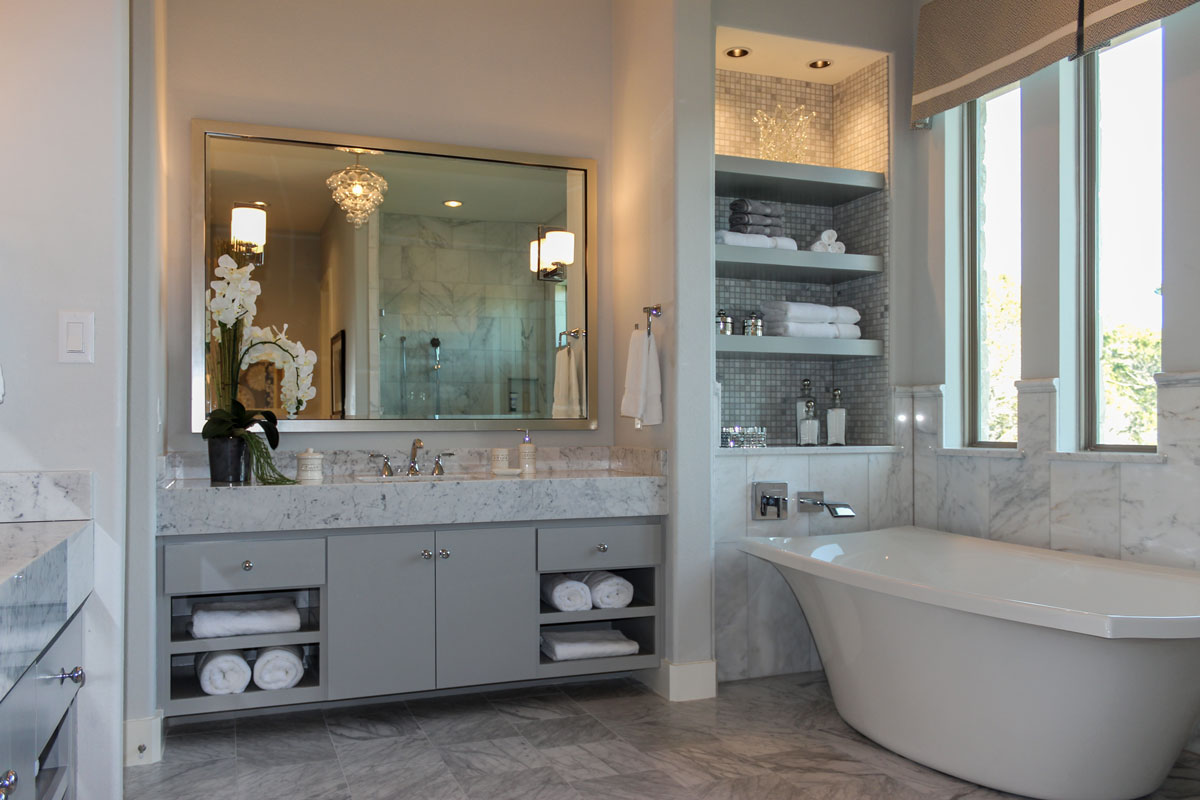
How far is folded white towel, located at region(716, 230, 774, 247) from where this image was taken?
3818mm

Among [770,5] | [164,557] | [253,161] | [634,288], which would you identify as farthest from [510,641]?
[770,5]

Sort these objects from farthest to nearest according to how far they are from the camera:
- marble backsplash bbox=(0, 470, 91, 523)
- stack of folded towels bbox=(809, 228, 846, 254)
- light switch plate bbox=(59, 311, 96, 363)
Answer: stack of folded towels bbox=(809, 228, 846, 254) < light switch plate bbox=(59, 311, 96, 363) < marble backsplash bbox=(0, 470, 91, 523)

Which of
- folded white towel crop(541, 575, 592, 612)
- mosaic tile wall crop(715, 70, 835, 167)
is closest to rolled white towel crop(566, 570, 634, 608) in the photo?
folded white towel crop(541, 575, 592, 612)

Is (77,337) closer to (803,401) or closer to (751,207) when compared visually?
(751,207)

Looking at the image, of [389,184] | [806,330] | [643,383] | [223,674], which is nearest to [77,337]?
[223,674]

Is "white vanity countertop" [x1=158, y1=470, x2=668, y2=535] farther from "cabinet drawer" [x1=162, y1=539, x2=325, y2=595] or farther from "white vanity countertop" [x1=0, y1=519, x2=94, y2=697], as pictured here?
"white vanity countertop" [x1=0, y1=519, x2=94, y2=697]

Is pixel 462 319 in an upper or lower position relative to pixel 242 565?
upper

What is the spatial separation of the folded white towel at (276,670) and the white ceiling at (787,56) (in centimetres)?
282

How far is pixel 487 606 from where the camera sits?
3.25m

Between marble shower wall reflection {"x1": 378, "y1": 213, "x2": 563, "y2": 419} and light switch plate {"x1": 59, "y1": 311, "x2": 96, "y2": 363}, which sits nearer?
light switch plate {"x1": 59, "y1": 311, "x2": 96, "y2": 363}

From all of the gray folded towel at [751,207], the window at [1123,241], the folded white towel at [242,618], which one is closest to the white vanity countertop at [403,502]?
the folded white towel at [242,618]

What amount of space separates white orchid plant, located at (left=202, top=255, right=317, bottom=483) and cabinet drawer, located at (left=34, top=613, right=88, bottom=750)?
99cm

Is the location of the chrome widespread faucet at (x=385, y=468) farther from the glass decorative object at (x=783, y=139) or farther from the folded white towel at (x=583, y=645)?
the glass decorative object at (x=783, y=139)

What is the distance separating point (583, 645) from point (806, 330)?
1.58 metres
